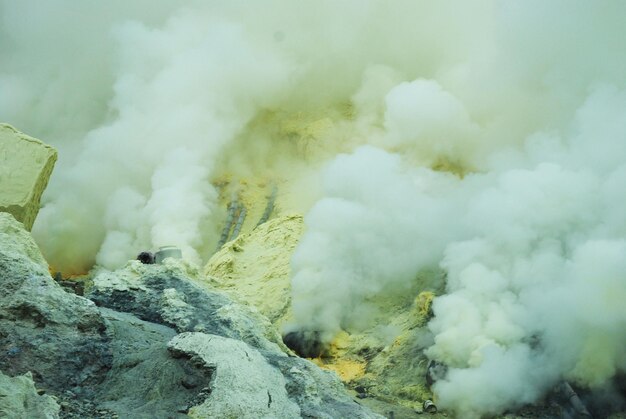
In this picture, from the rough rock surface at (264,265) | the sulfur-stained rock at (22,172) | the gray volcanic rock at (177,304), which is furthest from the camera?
the rough rock surface at (264,265)

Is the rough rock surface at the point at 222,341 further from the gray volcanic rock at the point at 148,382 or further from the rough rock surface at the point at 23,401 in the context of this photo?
the rough rock surface at the point at 23,401

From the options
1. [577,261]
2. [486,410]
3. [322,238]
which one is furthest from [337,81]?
[486,410]

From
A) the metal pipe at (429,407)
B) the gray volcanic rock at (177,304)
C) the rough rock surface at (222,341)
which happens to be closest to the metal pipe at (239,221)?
the metal pipe at (429,407)

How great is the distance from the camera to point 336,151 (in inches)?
686

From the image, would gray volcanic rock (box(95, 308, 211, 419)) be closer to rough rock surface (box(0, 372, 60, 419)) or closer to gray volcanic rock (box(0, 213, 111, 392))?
gray volcanic rock (box(0, 213, 111, 392))

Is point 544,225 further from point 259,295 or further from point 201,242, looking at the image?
point 201,242

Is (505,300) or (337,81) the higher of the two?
(337,81)

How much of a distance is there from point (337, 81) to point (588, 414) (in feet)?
46.4

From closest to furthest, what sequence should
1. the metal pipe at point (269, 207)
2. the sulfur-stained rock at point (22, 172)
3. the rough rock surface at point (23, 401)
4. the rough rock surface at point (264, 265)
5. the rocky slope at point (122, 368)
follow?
the rough rock surface at point (23, 401), the rocky slope at point (122, 368), the sulfur-stained rock at point (22, 172), the rough rock surface at point (264, 265), the metal pipe at point (269, 207)

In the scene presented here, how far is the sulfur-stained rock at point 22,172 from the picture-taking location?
5.70 m

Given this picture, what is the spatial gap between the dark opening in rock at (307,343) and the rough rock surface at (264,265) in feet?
3.11

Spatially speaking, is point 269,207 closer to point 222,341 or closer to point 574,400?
point 574,400

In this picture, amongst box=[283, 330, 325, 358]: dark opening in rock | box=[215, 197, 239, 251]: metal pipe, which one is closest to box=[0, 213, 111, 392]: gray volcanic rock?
box=[283, 330, 325, 358]: dark opening in rock

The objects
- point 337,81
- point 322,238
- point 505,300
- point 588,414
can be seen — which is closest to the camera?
point 588,414
